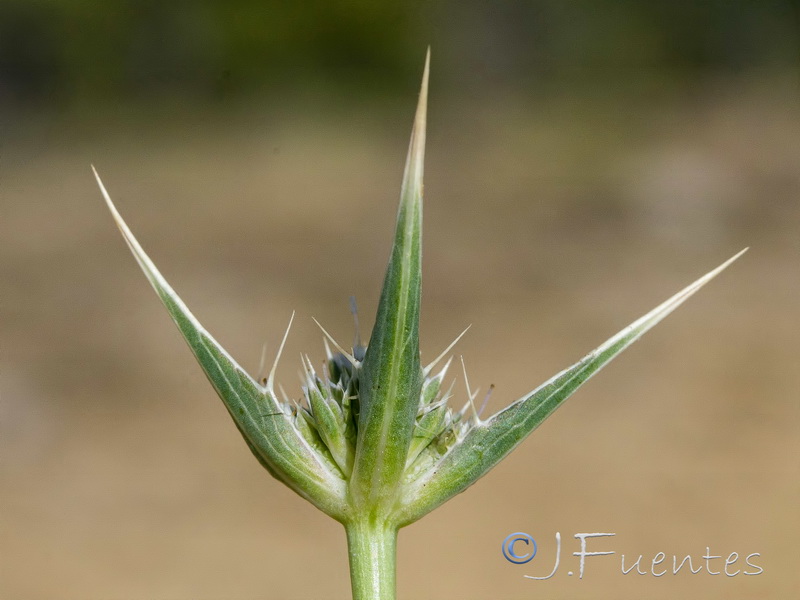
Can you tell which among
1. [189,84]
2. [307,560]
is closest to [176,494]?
[307,560]

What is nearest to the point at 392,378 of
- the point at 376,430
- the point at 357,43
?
the point at 376,430

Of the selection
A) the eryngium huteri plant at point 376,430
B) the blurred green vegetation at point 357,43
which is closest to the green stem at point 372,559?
the eryngium huteri plant at point 376,430

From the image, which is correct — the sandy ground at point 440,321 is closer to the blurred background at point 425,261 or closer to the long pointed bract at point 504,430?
the blurred background at point 425,261

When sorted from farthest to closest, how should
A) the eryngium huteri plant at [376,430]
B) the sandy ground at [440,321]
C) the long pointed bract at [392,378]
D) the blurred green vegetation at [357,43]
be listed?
A: the blurred green vegetation at [357,43]
the sandy ground at [440,321]
the eryngium huteri plant at [376,430]
the long pointed bract at [392,378]

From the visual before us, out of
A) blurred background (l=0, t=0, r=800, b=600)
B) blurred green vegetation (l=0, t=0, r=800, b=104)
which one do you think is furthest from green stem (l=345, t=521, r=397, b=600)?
blurred green vegetation (l=0, t=0, r=800, b=104)

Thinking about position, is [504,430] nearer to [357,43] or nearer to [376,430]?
[376,430]

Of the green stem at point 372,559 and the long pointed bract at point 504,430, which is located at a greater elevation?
the long pointed bract at point 504,430

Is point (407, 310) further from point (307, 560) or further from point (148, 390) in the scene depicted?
point (148, 390)
